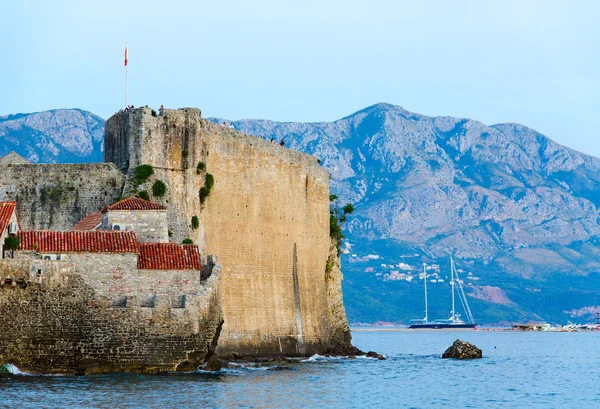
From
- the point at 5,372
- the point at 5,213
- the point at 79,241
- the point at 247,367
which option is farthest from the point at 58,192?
the point at 5,372

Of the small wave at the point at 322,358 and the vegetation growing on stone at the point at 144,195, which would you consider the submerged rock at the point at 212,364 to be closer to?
the vegetation growing on stone at the point at 144,195

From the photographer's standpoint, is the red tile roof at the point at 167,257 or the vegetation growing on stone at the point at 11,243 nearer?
the vegetation growing on stone at the point at 11,243

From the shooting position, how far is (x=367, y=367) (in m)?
66.2

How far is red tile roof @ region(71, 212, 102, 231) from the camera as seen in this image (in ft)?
173

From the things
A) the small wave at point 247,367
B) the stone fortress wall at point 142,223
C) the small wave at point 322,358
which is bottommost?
the small wave at point 247,367

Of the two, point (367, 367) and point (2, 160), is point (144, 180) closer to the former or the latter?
point (2, 160)

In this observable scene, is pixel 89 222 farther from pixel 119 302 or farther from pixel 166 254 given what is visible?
pixel 119 302

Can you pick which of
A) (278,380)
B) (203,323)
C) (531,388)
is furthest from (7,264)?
(531,388)

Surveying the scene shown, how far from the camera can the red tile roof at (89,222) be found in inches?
2074

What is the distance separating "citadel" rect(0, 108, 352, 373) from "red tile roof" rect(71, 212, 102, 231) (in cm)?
11

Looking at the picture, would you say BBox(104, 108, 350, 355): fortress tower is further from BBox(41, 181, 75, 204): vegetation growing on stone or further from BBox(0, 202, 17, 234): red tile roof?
BBox(0, 202, 17, 234): red tile roof

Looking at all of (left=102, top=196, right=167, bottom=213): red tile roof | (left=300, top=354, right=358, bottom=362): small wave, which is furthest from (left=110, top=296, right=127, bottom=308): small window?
(left=300, top=354, right=358, bottom=362): small wave

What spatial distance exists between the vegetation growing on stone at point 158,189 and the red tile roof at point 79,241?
10.7 m

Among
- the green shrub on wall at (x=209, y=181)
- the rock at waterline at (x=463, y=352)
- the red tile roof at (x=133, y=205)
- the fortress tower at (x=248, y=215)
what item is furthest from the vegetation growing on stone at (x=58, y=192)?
the rock at waterline at (x=463, y=352)
